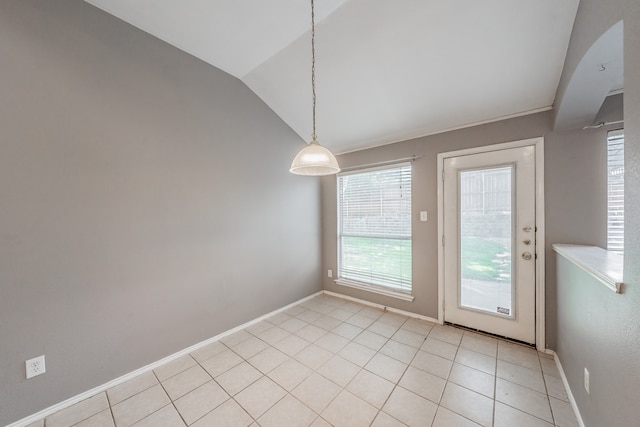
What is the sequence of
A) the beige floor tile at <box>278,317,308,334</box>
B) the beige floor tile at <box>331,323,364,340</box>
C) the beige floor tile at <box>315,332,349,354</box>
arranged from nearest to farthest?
the beige floor tile at <box>315,332,349,354</box> → the beige floor tile at <box>331,323,364,340</box> → the beige floor tile at <box>278,317,308,334</box>

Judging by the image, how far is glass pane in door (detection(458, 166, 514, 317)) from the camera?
2.42 meters

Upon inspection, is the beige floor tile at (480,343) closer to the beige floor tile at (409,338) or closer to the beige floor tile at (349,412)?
the beige floor tile at (409,338)

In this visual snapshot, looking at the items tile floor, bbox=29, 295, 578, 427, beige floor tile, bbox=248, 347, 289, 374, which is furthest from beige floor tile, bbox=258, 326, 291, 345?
beige floor tile, bbox=248, 347, 289, 374

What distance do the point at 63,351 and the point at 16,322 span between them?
0.35 metres

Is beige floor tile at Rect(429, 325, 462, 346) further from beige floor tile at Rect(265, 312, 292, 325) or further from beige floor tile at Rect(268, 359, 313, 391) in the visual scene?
beige floor tile at Rect(265, 312, 292, 325)

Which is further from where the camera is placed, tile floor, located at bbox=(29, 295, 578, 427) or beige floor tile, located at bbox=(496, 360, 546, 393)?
beige floor tile, located at bbox=(496, 360, 546, 393)

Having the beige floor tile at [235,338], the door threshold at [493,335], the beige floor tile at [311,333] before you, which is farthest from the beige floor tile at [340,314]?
the door threshold at [493,335]

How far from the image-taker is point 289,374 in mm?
1998

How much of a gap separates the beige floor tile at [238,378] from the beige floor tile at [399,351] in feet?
4.09

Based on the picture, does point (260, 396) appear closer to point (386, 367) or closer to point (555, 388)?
point (386, 367)

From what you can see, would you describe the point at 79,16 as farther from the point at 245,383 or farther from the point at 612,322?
the point at 612,322

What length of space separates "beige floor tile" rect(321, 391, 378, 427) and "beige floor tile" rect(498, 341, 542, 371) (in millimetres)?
1474

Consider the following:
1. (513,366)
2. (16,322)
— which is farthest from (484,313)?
(16,322)

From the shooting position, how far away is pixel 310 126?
10.7 feet
